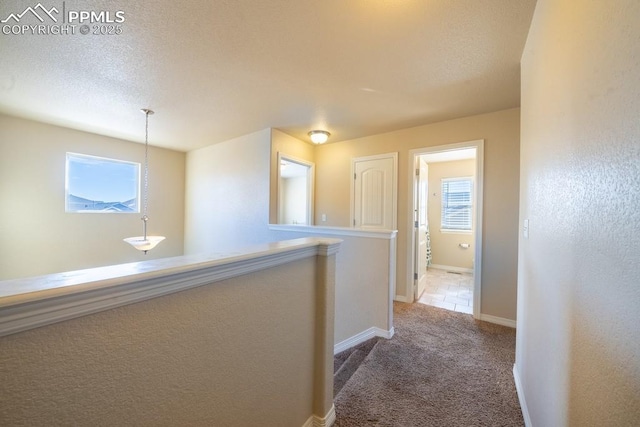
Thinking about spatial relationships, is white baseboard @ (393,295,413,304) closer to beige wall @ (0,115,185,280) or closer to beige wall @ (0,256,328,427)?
beige wall @ (0,256,328,427)

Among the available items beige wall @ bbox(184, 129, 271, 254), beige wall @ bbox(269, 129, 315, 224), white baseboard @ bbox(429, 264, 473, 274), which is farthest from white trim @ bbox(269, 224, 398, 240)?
white baseboard @ bbox(429, 264, 473, 274)

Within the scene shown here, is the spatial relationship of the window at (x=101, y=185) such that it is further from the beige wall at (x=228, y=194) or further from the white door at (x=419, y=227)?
the white door at (x=419, y=227)

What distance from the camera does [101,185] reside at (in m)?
3.95

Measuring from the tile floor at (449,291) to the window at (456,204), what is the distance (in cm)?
107

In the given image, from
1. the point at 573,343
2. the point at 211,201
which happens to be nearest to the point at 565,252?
the point at 573,343

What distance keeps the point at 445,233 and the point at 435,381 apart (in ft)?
13.9

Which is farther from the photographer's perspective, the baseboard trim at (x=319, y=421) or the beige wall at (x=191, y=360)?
the baseboard trim at (x=319, y=421)

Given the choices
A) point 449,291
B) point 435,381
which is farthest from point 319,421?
point 449,291

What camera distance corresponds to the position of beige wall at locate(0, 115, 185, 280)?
3090mm

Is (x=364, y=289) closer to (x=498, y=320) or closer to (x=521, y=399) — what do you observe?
(x=521, y=399)

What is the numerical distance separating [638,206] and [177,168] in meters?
5.68

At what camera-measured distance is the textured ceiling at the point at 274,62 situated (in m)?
1.51

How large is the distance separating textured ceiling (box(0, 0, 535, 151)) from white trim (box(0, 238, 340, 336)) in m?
1.56

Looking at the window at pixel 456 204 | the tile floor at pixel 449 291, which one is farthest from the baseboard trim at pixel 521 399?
the window at pixel 456 204
